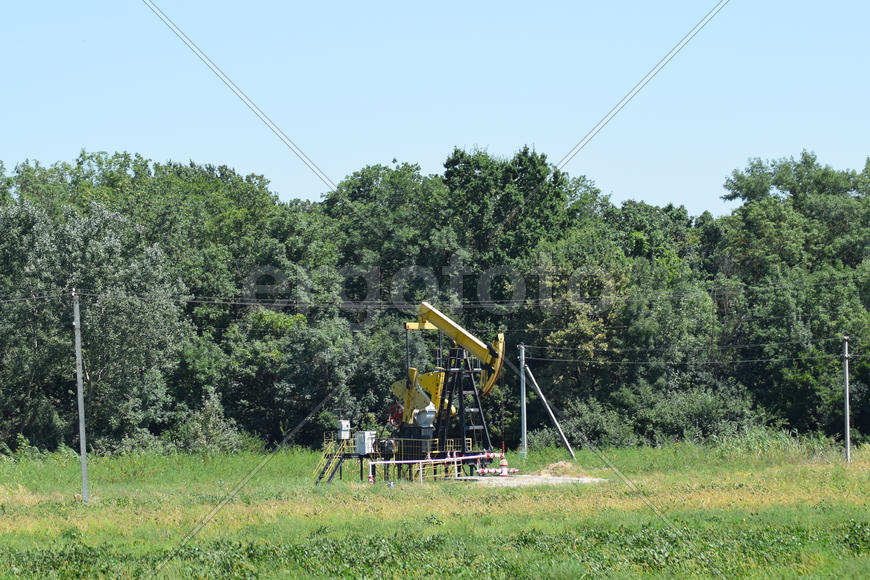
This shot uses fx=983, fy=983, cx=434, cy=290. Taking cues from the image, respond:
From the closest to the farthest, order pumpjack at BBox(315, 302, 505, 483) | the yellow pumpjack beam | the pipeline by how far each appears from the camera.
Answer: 1. the pipeline
2. pumpjack at BBox(315, 302, 505, 483)
3. the yellow pumpjack beam

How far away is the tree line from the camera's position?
41438 mm

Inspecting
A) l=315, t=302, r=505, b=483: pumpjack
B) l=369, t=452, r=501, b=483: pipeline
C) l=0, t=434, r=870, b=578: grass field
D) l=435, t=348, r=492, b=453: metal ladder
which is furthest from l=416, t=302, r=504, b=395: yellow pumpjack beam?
l=0, t=434, r=870, b=578: grass field

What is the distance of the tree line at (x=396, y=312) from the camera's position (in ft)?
136

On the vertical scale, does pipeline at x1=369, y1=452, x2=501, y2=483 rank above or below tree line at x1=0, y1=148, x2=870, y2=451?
below

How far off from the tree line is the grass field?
468 inches

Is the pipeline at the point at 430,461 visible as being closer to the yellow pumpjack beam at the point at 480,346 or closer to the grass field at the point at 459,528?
the grass field at the point at 459,528

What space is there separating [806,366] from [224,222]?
32.0 meters

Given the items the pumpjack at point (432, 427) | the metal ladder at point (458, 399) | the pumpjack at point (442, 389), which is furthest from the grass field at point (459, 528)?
the metal ladder at point (458, 399)

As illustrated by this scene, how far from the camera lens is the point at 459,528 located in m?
18.2

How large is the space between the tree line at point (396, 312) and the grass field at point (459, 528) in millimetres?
11883

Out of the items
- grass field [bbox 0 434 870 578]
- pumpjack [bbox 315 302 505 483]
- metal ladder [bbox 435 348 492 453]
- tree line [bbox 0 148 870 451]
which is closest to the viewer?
grass field [bbox 0 434 870 578]

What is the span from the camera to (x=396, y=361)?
46875 millimetres

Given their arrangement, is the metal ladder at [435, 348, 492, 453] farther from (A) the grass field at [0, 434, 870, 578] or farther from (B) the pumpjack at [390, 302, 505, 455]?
(A) the grass field at [0, 434, 870, 578]

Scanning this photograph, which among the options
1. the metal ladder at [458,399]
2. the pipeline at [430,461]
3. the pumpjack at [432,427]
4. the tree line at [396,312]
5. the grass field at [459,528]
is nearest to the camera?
the grass field at [459,528]
